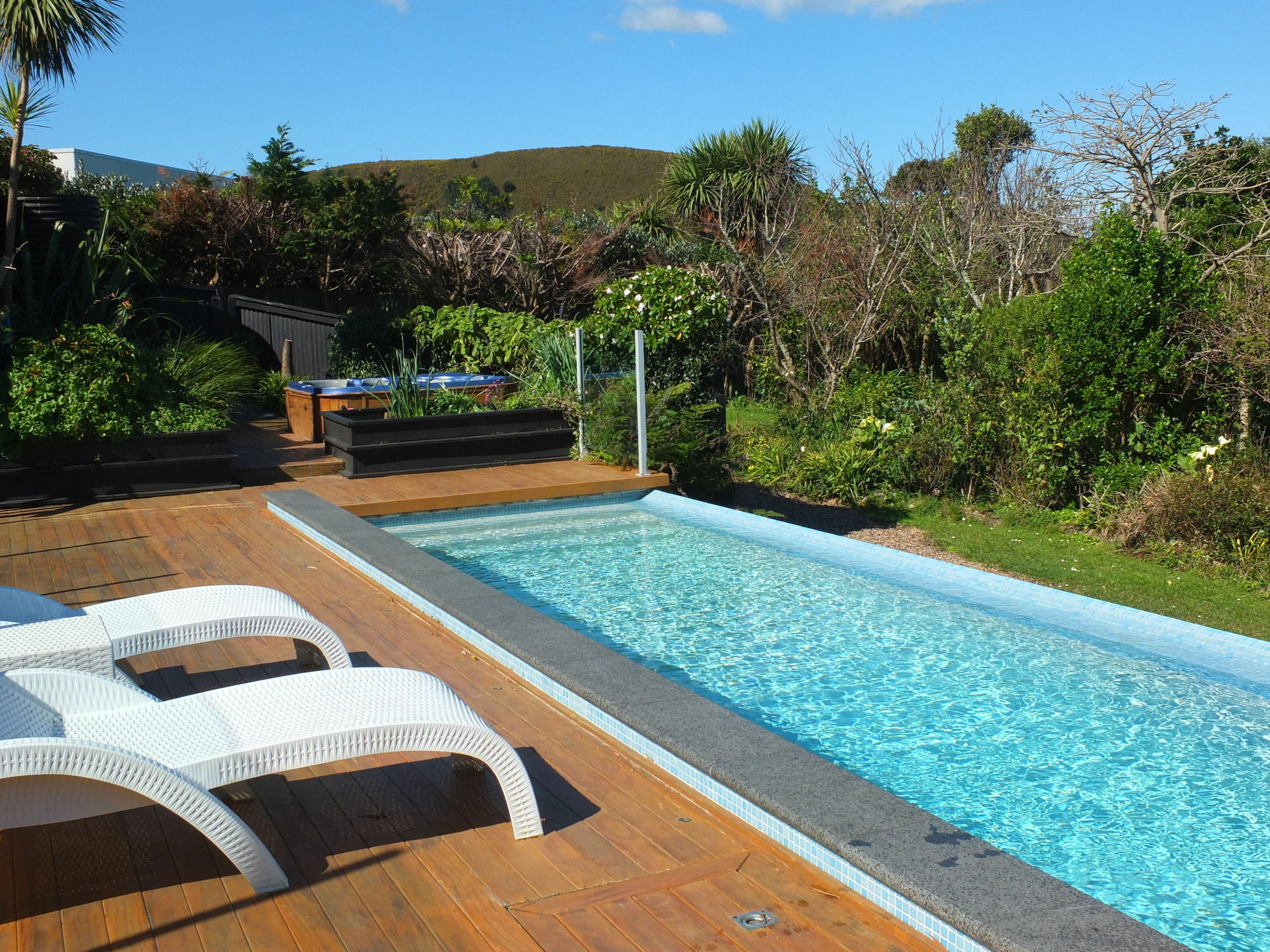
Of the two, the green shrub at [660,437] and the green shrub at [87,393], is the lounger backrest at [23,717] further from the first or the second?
the green shrub at [660,437]

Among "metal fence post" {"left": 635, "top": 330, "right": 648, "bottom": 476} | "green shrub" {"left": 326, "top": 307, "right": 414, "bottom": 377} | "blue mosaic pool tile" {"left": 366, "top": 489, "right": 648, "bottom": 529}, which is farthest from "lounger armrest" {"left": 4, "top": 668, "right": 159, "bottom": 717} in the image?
"green shrub" {"left": 326, "top": 307, "right": 414, "bottom": 377}

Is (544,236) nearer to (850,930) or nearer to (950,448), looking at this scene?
(950,448)

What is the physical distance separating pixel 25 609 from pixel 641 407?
511cm

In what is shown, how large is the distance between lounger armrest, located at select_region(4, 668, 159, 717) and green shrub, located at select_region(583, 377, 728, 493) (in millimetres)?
6186

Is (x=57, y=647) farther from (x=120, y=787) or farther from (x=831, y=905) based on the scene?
(x=831, y=905)

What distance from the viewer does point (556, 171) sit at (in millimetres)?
64250

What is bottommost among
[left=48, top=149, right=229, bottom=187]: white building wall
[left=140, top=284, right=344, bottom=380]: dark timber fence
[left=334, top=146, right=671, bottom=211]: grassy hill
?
[left=140, top=284, right=344, bottom=380]: dark timber fence

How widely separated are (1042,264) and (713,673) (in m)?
10.6

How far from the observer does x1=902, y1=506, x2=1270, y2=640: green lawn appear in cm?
668

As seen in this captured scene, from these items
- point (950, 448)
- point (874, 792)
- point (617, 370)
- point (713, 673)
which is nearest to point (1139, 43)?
point (950, 448)

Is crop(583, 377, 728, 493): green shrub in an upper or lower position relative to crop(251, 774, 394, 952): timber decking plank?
upper

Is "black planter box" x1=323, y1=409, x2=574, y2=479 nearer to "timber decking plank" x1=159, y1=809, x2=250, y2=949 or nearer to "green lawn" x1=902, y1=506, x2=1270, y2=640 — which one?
"green lawn" x1=902, y1=506, x2=1270, y2=640

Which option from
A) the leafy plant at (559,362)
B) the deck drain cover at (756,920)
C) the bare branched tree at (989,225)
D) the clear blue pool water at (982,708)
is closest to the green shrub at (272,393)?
the leafy plant at (559,362)

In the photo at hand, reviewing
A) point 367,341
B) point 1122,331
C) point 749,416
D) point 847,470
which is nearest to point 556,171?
point 367,341
